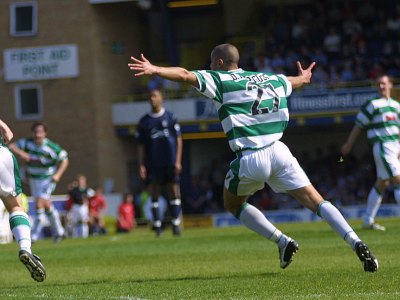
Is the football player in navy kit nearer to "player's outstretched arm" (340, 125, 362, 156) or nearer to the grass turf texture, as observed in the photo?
the grass turf texture

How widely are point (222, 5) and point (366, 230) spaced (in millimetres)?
23292

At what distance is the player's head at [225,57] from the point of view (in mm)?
10180

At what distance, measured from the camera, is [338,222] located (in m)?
9.93

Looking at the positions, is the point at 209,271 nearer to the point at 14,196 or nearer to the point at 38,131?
the point at 14,196

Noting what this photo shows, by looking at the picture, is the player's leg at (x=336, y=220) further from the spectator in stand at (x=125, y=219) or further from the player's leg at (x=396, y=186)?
the spectator in stand at (x=125, y=219)

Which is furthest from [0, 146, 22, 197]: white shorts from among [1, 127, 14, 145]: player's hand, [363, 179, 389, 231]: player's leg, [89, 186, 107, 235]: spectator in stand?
[89, 186, 107, 235]: spectator in stand

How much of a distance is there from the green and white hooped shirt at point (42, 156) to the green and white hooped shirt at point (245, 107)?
939 cm

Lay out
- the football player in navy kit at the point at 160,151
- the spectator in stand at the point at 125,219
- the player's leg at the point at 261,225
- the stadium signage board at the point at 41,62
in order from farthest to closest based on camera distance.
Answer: the stadium signage board at the point at 41,62 → the spectator in stand at the point at 125,219 → the football player in navy kit at the point at 160,151 → the player's leg at the point at 261,225

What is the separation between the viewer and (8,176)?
9.77 m

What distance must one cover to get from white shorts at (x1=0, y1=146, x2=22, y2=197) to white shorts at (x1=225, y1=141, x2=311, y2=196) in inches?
79.0

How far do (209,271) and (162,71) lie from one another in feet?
8.70

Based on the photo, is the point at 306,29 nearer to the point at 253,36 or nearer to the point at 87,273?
the point at 253,36

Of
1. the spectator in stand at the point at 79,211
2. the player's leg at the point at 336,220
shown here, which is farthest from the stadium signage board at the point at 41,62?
the player's leg at the point at 336,220

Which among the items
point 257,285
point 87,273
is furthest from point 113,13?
point 257,285
